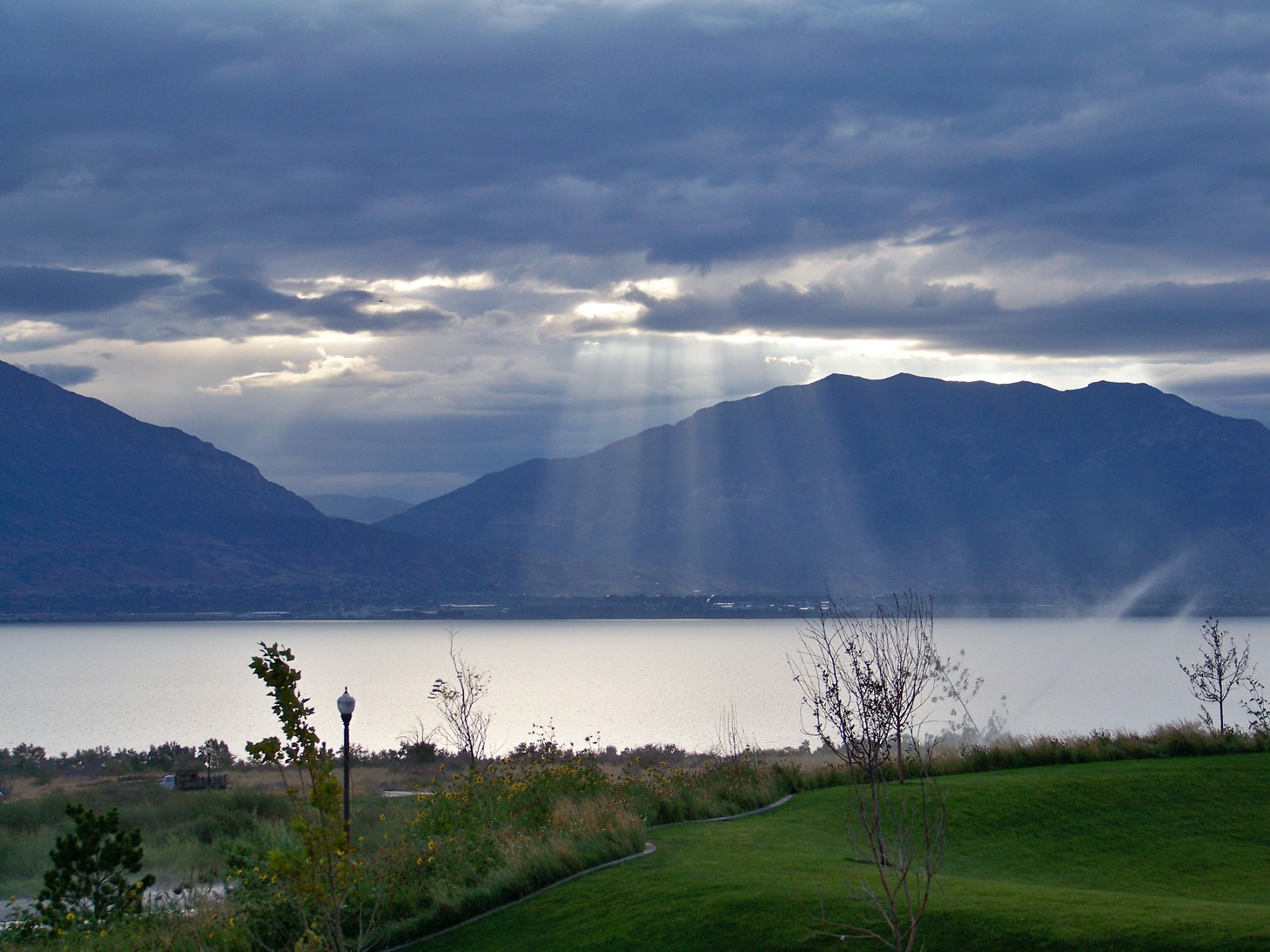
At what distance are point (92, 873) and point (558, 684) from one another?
91421mm

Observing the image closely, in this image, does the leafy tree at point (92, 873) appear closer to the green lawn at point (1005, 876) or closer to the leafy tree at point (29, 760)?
the green lawn at point (1005, 876)

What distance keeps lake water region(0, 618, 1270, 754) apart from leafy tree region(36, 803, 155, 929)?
39.4 m

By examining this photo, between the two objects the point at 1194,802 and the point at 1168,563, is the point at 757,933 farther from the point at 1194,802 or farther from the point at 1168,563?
the point at 1168,563

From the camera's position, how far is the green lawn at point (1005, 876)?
10.3 meters

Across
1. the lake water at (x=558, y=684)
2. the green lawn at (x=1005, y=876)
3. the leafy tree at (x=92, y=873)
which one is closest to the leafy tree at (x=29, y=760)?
the lake water at (x=558, y=684)

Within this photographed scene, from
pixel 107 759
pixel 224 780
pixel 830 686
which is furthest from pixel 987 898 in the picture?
pixel 107 759

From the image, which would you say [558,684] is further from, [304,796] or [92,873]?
[304,796]

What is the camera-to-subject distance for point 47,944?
12.9 metres

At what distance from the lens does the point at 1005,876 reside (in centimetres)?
1370

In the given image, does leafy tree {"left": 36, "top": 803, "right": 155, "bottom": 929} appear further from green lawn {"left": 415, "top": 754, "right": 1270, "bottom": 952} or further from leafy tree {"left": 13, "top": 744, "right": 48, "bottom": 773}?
leafy tree {"left": 13, "top": 744, "right": 48, "bottom": 773}

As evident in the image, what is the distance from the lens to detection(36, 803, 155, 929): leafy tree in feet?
46.2

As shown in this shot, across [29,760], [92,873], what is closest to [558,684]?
[29,760]

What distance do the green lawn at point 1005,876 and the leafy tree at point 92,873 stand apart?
3.77m

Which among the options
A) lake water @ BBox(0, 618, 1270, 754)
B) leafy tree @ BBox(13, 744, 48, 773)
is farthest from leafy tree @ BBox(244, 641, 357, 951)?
lake water @ BBox(0, 618, 1270, 754)
